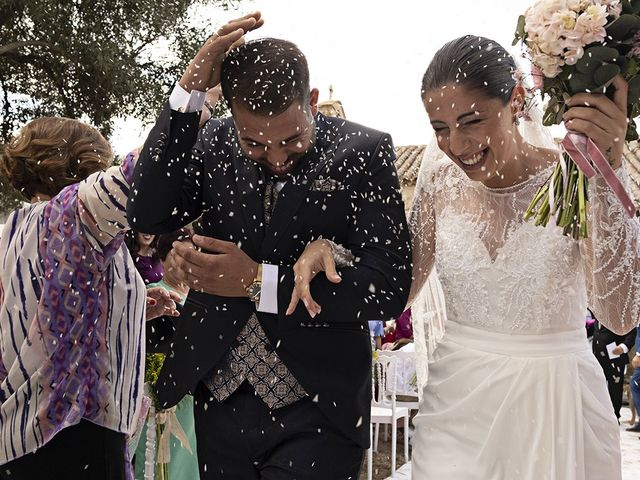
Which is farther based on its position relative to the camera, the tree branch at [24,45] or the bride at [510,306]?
the tree branch at [24,45]

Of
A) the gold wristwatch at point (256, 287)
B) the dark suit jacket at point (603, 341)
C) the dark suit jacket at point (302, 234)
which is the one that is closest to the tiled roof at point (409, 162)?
the dark suit jacket at point (603, 341)

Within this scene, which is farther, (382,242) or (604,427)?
(604,427)

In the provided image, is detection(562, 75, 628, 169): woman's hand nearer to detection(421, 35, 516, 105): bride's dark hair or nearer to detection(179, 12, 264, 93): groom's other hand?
detection(421, 35, 516, 105): bride's dark hair

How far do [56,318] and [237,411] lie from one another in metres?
0.77

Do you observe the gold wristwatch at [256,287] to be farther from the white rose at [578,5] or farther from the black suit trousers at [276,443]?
the white rose at [578,5]

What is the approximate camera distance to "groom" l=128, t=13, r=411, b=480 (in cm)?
270

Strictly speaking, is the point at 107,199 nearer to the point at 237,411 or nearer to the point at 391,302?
the point at 237,411

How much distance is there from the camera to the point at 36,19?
11109 millimetres

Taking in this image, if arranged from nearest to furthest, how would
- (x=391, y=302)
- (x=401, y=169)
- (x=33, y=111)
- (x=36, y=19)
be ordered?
(x=391, y=302) < (x=36, y=19) < (x=33, y=111) < (x=401, y=169)

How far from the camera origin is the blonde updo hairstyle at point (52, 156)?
3271 mm

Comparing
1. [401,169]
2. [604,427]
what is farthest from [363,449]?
[401,169]

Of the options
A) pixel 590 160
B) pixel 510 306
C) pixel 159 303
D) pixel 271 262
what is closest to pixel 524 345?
pixel 510 306

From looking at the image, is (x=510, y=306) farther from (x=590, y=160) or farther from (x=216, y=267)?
(x=216, y=267)

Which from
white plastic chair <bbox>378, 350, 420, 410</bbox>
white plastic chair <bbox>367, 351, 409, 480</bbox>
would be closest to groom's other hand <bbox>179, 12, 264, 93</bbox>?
white plastic chair <bbox>367, 351, 409, 480</bbox>
